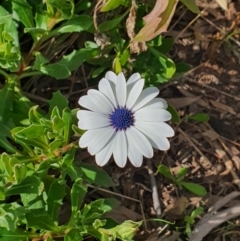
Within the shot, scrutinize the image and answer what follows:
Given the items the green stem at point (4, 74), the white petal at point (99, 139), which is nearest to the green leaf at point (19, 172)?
the white petal at point (99, 139)

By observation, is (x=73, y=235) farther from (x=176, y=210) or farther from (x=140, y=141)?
(x=176, y=210)

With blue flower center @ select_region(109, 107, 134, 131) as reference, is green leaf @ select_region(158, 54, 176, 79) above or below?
above

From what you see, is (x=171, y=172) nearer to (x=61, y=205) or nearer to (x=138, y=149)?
(x=61, y=205)

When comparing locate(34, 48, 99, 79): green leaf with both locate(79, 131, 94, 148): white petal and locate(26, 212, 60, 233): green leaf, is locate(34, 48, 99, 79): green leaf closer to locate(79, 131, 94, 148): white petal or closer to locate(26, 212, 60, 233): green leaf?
locate(79, 131, 94, 148): white petal

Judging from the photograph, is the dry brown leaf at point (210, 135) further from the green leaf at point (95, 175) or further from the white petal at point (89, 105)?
the white petal at point (89, 105)

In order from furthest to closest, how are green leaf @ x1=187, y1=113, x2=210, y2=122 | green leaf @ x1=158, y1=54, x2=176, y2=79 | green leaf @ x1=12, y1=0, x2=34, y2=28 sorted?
green leaf @ x1=187, y1=113, x2=210, y2=122
green leaf @ x1=158, y1=54, x2=176, y2=79
green leaf @ x1=12, y1=0, x2=34, y2=28

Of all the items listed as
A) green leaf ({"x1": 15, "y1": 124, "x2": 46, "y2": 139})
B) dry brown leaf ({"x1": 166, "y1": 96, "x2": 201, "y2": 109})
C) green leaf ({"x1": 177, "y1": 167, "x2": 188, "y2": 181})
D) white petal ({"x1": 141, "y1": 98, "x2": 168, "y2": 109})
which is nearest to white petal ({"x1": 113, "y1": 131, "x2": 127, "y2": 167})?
white petal ({"x1": 141, "y1": 98, "x2": 168, "y2": 109})

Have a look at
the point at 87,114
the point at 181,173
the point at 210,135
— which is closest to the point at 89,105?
the point at 87,114

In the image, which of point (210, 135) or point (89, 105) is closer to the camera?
point (89, 105)
